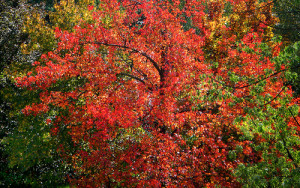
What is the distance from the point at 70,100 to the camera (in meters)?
17.1

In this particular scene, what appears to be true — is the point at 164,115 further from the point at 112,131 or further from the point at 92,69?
the point at 92,69

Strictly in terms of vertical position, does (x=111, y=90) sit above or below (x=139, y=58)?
below

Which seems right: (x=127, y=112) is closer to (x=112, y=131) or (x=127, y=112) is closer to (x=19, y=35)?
(x=112, y=131)

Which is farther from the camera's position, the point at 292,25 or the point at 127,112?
the point at 292,25

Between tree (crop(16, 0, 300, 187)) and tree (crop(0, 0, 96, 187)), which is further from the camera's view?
tree (crop(0, 0, 96, 187))

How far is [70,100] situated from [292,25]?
22990 millimetres

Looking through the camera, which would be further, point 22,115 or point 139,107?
point 22,115

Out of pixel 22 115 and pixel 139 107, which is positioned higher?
pixel 139 107

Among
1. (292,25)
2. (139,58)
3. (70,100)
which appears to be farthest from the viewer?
(292,25)

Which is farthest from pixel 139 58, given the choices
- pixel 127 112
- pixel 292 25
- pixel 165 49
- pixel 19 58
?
pixel 292 25

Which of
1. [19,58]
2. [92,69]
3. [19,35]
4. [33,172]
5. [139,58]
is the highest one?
[139,58]

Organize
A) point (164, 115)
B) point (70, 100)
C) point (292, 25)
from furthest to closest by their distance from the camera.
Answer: point (292, 25) → point (70, 100) → point (164, 115)

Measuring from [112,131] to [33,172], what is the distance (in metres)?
10.4

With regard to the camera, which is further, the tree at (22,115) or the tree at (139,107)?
the tree at (22,115)
